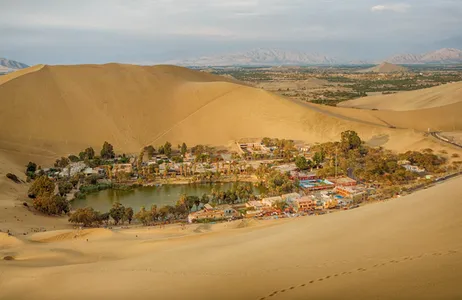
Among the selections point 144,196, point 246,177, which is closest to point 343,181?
point 246,177

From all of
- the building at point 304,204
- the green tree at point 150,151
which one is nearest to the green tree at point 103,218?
the building at point 304,204

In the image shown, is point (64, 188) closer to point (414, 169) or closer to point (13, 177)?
point (13, 177)

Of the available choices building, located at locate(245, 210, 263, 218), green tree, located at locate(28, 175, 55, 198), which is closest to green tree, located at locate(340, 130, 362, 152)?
building, located at locate(245, 210, 263, 218)

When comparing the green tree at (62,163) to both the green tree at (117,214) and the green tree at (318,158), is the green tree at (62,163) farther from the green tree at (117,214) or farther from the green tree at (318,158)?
the green tree at (318,158)

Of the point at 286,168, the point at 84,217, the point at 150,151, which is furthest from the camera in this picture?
the point at 150,151

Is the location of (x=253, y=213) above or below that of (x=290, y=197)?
below

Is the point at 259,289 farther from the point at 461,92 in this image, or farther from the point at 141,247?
the point at 461,92
